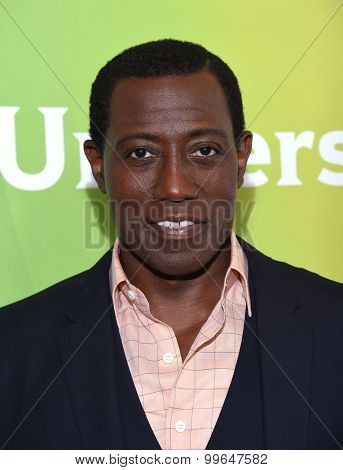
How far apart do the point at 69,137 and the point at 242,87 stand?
20.9 inches

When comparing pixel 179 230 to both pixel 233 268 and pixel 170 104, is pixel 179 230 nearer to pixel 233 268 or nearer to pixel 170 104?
pixel 233 268

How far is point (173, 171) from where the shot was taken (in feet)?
4.33

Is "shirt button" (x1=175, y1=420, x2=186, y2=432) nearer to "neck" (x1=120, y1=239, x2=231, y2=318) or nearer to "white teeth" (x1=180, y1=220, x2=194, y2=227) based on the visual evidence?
"neck" (x1=120, y1=239, x2=231, y2=318)

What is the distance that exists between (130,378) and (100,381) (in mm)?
61

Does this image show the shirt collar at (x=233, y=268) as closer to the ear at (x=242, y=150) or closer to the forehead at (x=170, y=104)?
the ear at (x=242, y=150)

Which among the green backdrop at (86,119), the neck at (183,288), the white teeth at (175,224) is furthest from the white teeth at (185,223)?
the green backdrop at (86,119)

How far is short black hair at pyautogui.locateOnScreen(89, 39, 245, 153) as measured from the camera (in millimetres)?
1394

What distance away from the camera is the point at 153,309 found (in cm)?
146

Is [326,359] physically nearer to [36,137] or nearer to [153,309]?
[153,309]

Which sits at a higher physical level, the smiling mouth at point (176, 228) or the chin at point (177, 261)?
the smiling mouth at point (176, 228)

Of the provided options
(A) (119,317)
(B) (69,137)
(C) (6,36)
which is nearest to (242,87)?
(B) (69,137)

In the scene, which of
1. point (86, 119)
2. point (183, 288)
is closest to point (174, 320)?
point (183, 288)

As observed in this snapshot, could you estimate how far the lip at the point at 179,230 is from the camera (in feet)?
4.47

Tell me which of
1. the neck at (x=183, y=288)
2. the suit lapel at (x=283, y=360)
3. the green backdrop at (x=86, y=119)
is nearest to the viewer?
the suit lapel at (x=283, y=360)
